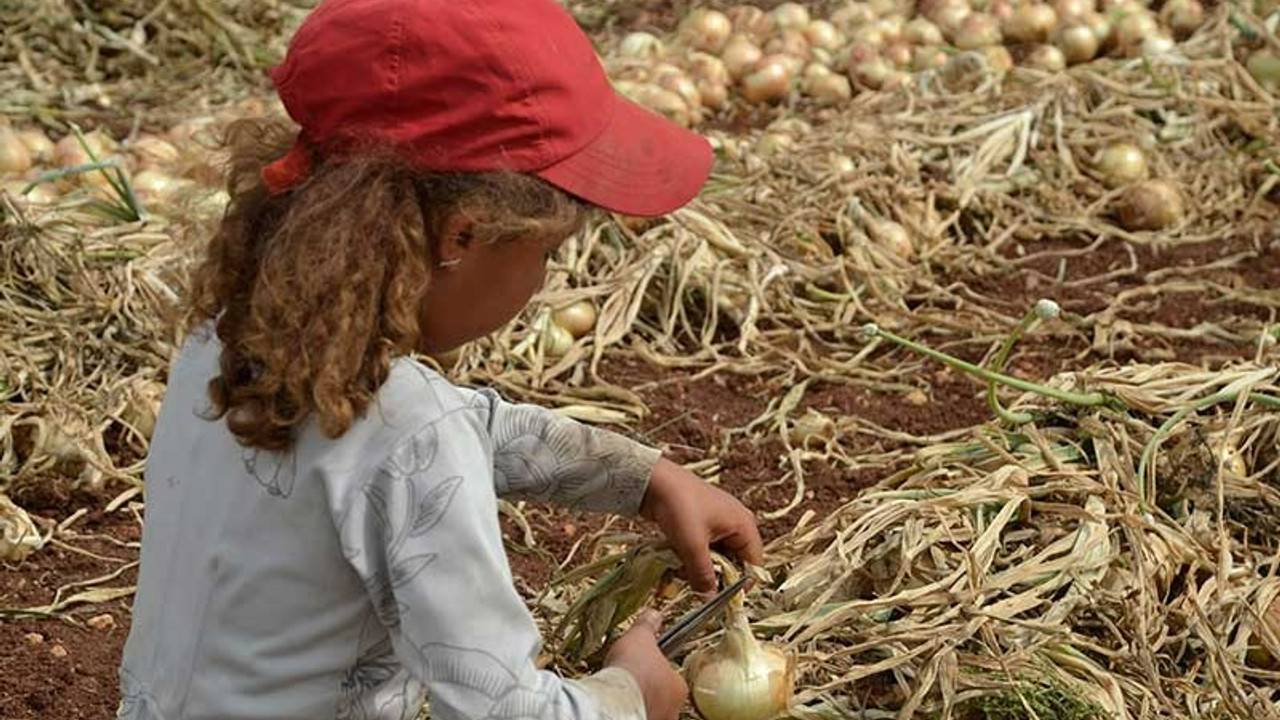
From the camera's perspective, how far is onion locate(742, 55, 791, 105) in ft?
20.0

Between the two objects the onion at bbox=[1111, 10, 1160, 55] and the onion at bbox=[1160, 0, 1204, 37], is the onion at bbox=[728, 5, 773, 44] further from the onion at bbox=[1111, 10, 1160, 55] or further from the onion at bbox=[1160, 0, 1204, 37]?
the onion at bbox=[1160, 0, 1204, 37]

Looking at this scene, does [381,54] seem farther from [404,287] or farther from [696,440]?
[696,440]

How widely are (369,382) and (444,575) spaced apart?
0.64 feet

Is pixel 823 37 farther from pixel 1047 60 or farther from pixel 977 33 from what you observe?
pixel 1047 60

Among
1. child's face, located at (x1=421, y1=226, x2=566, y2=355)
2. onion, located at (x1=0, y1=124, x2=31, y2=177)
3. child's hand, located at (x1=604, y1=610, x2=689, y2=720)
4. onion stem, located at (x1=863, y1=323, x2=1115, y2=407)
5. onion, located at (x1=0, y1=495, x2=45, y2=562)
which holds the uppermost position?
child's face, located at (x1=421, y1=226, x2=566, y2=355)

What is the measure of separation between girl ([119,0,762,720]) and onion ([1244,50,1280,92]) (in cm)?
428

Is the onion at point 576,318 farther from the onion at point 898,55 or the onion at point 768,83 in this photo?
the onion at point 898,55

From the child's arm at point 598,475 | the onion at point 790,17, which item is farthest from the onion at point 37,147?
the child's arm at point 598,475

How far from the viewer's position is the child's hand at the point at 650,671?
197 cm

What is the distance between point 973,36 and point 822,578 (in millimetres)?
4078

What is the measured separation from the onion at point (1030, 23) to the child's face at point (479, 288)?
187 inches

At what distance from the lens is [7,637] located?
298 centimetres

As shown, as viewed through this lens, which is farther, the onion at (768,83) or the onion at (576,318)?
the onion at (768,83)

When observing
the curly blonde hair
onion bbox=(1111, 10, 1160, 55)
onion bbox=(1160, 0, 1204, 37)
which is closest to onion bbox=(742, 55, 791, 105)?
onion bbox=(1111, 10, 1160, 55)
